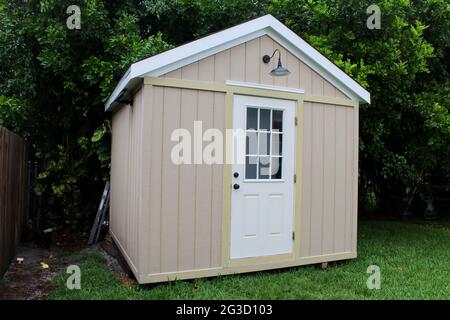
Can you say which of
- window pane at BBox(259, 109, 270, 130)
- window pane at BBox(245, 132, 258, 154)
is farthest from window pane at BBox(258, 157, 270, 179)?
window pane at BBox(259, 109, 270, 130)

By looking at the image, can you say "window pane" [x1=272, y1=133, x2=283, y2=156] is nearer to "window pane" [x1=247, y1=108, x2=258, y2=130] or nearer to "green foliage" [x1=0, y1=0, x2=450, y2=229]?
"window pane" [x1=247, y1=108, x2=258, y2=130]

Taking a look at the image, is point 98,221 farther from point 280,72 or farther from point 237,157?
point 280,72

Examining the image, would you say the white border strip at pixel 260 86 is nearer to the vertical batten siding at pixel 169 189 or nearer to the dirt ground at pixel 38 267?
the vertical batten siding at pixel 169 189

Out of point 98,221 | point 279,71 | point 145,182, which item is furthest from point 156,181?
point 98,221

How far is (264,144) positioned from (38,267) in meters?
3.26

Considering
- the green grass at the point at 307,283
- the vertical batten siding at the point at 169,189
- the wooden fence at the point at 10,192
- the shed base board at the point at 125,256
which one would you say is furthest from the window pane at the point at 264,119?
the wooden fence at the point at 10,192

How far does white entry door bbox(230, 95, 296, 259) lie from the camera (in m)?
4.50

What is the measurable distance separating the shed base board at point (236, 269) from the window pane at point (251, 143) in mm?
1327

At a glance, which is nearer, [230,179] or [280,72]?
[280,72]

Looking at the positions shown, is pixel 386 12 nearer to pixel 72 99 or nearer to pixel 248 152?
pixel 248 152

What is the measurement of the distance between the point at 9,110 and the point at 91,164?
5.40 ft

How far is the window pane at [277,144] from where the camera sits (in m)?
4.74

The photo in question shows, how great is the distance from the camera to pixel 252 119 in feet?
15.1

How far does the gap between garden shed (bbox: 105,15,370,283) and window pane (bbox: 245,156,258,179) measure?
0.5 inches
